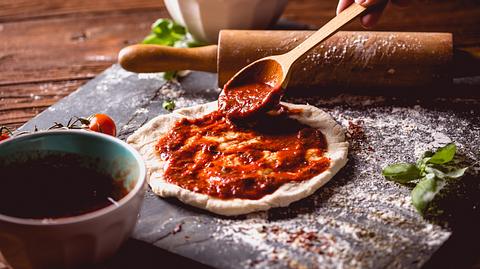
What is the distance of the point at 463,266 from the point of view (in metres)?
2.08

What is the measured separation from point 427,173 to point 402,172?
0.09 m

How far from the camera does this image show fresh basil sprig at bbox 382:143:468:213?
216 centimetres

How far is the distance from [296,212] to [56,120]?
123 centimetres

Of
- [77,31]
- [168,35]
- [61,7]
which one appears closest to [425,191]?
[168,35]

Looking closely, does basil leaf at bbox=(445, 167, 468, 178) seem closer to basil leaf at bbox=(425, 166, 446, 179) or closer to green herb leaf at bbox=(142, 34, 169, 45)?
basil leaf at bbox=(425, 166, 446, 179)

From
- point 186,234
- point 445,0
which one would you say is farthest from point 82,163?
point 445,0

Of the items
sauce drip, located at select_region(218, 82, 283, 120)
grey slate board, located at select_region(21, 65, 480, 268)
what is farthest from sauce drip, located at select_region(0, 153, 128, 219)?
sauce drip, located at select_region(218, 82, 283, 120)

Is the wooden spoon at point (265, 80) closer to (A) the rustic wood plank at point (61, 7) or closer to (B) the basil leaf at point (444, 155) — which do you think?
(B) the basil leaf at point (444, 155)

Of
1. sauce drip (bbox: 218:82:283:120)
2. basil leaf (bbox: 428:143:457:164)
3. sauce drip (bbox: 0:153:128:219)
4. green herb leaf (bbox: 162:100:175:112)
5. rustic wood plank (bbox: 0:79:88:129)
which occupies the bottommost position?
rustic wood plank (bbox: 0:79:88:129)

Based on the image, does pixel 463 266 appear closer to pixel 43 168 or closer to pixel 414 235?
pixel 414 235

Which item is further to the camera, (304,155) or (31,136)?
(304,155)

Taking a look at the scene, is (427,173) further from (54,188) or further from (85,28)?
(85,28)

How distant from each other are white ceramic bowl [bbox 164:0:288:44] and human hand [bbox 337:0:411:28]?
21.6 inches

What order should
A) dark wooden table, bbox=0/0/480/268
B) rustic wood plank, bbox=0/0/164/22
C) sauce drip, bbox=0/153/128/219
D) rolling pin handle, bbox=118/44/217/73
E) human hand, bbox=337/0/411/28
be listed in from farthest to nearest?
1. rustic wood plank, bbox=0/0/164/22
2. dark wooden table, bbox=0/0/480/268
3. rolling pin handle, bbox=118/44/217/73
4. human hand, bbox=337/0/411/28
5. sauce drip, bbox=0/153/128/219
